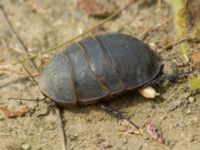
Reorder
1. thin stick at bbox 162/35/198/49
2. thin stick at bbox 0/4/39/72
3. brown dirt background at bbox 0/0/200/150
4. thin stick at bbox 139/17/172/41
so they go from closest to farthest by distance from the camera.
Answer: brown dirt background at bbox 0/0/200/150 → thin stick at bbox 162/35/198/49 → thin stick at bbox 139/17/172/41 → thin stick at bbox 0/4/39/72

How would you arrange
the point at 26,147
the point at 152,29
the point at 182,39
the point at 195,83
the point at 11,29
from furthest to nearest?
1. the point at 11,29
2. the point at 152,29
3. the point at 182,39
4. the point at 195,83
5. the point at 26,147

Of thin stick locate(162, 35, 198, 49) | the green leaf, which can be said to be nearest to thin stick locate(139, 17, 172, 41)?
thin stick locate(162, 35, 198, 49)

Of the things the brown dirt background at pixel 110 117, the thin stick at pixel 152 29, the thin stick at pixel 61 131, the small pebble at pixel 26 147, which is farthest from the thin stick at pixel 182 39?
the small pebble at pixel 26 147

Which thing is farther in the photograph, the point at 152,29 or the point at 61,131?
the point at 152,29

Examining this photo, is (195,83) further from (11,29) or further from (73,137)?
(11,29)

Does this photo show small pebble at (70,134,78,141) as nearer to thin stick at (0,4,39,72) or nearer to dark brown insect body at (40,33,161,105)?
dark brown insect body at (40,33,161,105)

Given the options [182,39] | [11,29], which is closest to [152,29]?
[182,39]

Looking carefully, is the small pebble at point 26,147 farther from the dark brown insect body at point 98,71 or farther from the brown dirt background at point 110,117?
the dark brown insect body at point 98,71

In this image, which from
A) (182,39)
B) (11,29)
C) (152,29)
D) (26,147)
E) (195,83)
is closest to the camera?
(26,147)
